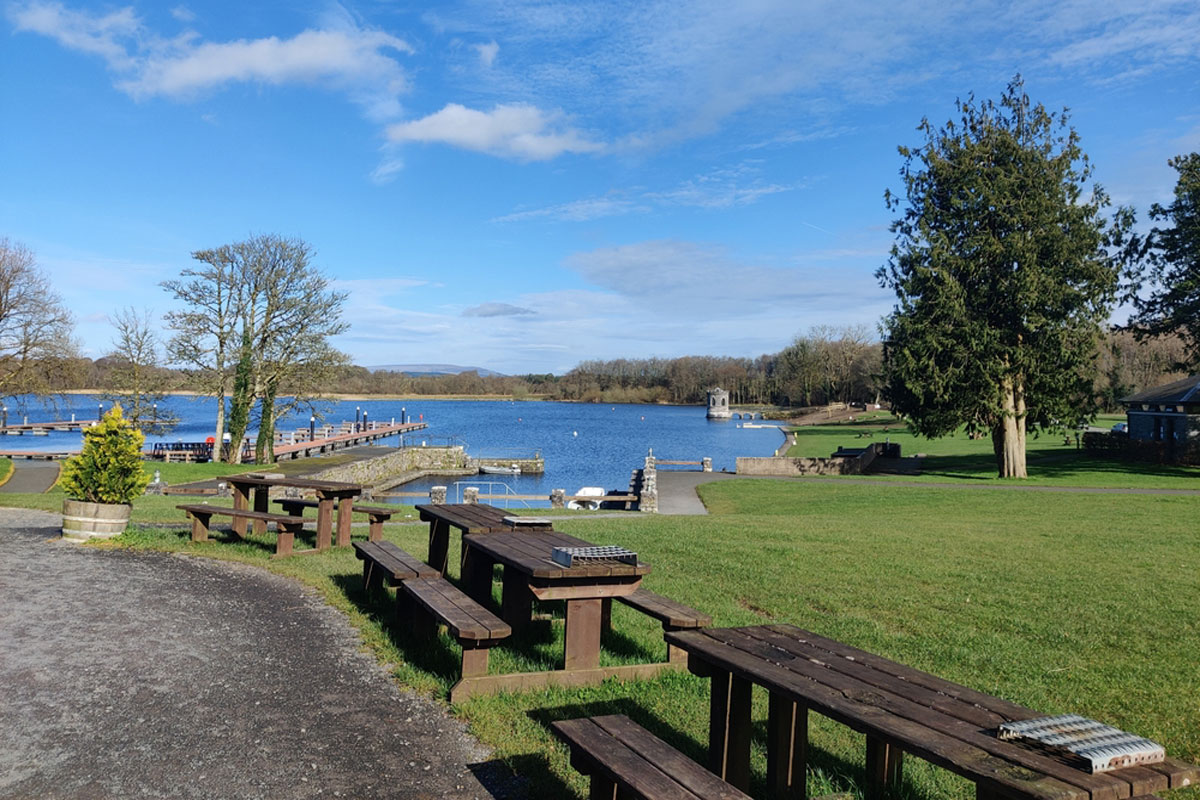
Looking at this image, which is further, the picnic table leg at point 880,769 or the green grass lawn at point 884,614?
the green grass lawn at point 884,614

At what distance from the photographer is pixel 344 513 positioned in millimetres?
10602

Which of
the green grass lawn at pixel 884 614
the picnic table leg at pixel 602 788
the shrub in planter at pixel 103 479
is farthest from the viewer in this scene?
the shrub in planter at pixel 103 479

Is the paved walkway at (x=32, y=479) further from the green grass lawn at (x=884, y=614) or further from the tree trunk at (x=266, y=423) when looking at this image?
the green grass lawn at (x=884, y=614)

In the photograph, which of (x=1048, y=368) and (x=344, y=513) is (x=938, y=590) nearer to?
(x=344, y=513)

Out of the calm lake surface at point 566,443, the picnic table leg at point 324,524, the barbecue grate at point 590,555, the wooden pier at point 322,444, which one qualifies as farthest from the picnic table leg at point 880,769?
the wooden pier at point 322,444

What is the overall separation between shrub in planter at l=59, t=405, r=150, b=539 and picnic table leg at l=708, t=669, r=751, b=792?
9819 millimetres

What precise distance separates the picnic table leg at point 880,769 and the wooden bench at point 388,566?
12.4ft

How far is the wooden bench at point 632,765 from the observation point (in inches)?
108

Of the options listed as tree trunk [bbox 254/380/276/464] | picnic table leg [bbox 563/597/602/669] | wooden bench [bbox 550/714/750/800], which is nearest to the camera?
wooden bench [bbox 550/714/750/800]

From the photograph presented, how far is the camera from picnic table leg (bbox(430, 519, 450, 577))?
825 cm

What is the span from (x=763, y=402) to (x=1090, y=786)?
136780mm

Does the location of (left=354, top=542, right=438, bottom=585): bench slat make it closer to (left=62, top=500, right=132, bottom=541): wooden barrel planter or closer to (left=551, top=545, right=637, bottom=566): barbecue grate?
(left=551, top=545, right=637, bottom=566): barbecue grate

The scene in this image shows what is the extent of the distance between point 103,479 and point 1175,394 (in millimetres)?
40281

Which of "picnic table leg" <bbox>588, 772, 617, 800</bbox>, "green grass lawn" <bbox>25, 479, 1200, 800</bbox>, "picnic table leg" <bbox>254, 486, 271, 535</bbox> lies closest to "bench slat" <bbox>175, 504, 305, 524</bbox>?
"green grass lawn" <bbox>25, 479, 1200, 800</bbox>
